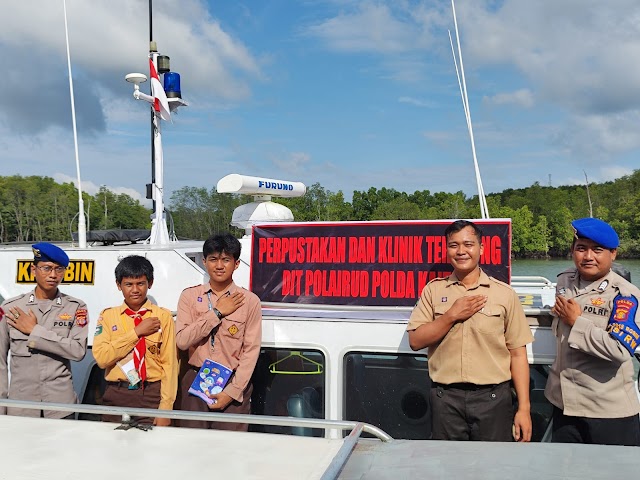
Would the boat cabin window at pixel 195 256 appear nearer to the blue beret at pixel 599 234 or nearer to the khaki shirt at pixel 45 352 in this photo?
the khaki shirt at pixel 45 352

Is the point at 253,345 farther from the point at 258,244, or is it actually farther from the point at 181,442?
the point at 181,442

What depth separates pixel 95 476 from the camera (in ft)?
5.82

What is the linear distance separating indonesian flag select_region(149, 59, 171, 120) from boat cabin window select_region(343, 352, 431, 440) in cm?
361

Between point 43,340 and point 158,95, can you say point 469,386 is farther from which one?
point 158,95

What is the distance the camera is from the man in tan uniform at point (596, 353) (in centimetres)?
268

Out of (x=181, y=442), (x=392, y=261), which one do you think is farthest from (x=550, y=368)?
(x=181, y=442)

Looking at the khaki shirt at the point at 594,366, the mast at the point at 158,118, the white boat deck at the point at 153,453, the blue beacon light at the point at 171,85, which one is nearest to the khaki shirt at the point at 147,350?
the white boat deck at the point at 153,453

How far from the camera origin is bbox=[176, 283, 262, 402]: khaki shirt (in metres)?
3.15

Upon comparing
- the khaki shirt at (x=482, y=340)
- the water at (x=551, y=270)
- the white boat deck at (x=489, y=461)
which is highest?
the khaki shirt at (x=482, y=340)

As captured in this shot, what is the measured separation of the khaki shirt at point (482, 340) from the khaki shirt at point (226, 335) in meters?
0.94

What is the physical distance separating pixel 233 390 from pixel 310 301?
85 cm

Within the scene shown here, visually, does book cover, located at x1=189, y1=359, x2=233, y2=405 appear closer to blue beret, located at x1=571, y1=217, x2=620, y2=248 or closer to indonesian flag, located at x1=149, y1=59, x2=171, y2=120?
blue beret, located at x1=571, y1=217, x2=620, y2=248

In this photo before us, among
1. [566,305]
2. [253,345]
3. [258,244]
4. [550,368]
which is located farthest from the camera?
[258,244]

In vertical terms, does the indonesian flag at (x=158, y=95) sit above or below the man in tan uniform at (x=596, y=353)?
above
